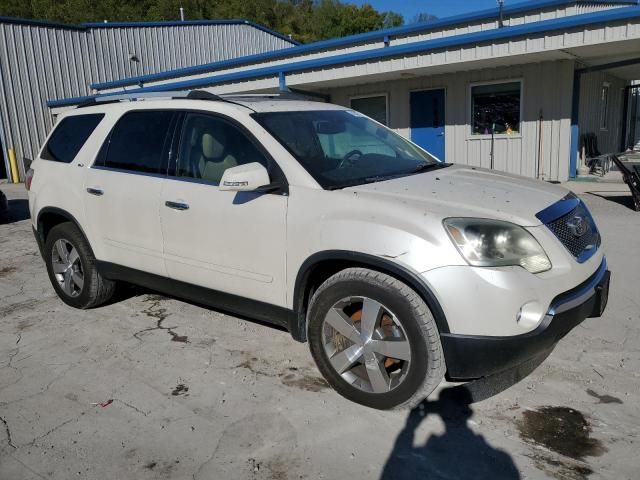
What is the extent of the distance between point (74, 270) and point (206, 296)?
5.73ft

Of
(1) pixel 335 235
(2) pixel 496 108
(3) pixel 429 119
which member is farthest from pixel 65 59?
(1) pixel 335 235

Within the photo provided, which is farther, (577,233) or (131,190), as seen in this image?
(131,190)

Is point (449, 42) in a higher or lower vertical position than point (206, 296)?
higher

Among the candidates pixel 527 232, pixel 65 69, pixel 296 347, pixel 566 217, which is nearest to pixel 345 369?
pixel 296 347

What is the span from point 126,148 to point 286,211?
5.95 feet

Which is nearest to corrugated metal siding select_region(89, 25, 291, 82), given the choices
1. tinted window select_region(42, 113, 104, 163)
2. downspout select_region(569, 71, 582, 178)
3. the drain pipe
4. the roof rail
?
the drain pipe

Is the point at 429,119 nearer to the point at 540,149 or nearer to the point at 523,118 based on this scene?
the point at 523,118

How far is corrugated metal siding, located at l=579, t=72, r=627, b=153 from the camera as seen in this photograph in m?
12.8

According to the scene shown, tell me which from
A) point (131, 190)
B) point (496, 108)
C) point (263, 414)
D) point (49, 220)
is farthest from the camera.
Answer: point (496, 108)

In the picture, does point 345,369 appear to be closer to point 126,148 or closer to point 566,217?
point 566,217

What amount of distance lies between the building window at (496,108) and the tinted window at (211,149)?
9916mm

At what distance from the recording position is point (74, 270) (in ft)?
15.9

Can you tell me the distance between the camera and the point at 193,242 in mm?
3762

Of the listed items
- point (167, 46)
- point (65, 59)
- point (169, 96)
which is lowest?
point (169, 96)
